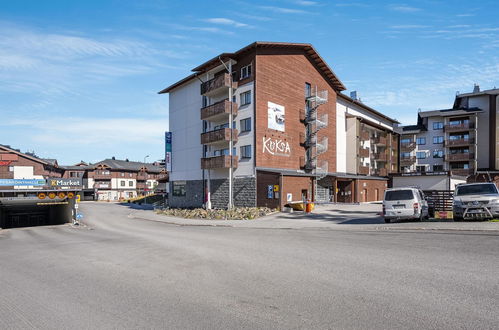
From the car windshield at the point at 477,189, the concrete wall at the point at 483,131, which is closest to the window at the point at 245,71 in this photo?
the car windshield at the point at 477,189

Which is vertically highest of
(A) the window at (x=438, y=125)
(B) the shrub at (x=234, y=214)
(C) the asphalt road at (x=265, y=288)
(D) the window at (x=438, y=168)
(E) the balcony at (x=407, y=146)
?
(A) the window at (x=438, y=125)

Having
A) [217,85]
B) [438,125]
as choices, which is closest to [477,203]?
[217,85]

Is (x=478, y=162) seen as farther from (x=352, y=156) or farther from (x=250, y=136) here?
(x=250, y=136)

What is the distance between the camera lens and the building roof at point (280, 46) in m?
35.6

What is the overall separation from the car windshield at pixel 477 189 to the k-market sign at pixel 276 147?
1960cm

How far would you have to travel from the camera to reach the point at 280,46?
36719 mm

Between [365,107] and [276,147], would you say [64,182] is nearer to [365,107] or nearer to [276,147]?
[276,147]

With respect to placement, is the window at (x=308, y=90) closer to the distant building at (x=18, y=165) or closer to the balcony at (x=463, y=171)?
the balcony at (x=463, y=171)

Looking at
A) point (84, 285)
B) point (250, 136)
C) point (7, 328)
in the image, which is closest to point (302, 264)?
point (84, 285)

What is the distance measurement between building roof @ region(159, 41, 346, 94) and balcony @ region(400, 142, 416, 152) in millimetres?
24722

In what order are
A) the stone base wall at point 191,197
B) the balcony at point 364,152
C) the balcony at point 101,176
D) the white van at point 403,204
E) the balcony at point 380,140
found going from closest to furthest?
1. the white van at point 403,204
2. the stone base wall at point 191,197
3. the balcony at point 364,152
4. the balcony at point 380,140
5. the balcony at point 101,176

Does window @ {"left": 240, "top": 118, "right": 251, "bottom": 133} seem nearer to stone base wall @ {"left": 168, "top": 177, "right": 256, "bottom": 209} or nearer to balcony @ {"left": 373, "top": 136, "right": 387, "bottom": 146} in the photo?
stone base wall @ {"left": 168, "top": 177, "right": 256, "bottom": 209}

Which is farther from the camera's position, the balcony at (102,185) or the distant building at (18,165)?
the balcony at (102,185)

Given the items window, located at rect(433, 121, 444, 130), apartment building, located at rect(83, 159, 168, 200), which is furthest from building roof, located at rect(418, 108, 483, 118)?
apartment building, located at rect(83, 159, 168, 200)
